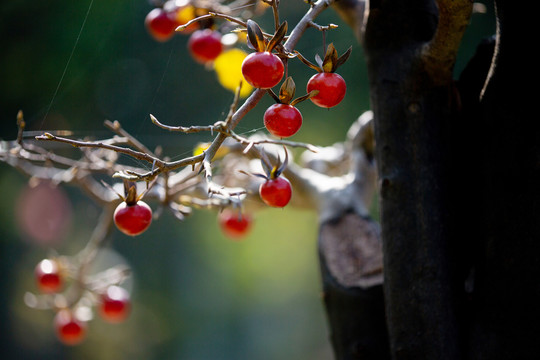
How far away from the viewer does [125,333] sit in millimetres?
5164

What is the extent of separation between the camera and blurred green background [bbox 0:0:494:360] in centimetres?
388

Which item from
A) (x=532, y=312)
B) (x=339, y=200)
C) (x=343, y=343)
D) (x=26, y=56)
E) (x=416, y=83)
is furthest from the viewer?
(x=26, y=56)

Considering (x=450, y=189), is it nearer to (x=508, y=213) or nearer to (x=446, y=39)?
(x=508, y=213)

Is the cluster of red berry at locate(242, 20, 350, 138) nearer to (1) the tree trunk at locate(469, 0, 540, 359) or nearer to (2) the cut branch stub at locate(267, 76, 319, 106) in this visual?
(2) the cut branch stub at locate(267, 76, 319, 106)

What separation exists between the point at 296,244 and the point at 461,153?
5.17 meters

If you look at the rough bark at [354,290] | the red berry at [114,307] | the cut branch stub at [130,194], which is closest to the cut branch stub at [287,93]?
the cut branch stub at [130,194]

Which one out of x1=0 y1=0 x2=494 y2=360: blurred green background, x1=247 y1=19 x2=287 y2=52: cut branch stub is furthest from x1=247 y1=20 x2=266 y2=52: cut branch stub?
x1=0 y1=0 x2=494 y2=360: blurred green background

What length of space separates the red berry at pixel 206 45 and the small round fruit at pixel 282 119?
726 mm

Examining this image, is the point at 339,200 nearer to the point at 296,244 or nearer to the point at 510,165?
the point at 510,165

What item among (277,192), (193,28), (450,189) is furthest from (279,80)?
(193,28)

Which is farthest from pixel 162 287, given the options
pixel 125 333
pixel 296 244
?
pixel 296 244

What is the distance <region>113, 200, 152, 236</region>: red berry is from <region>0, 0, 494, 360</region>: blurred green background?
6.44 feet

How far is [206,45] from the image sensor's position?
1.36m

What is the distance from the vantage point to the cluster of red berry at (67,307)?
4.90 ft
